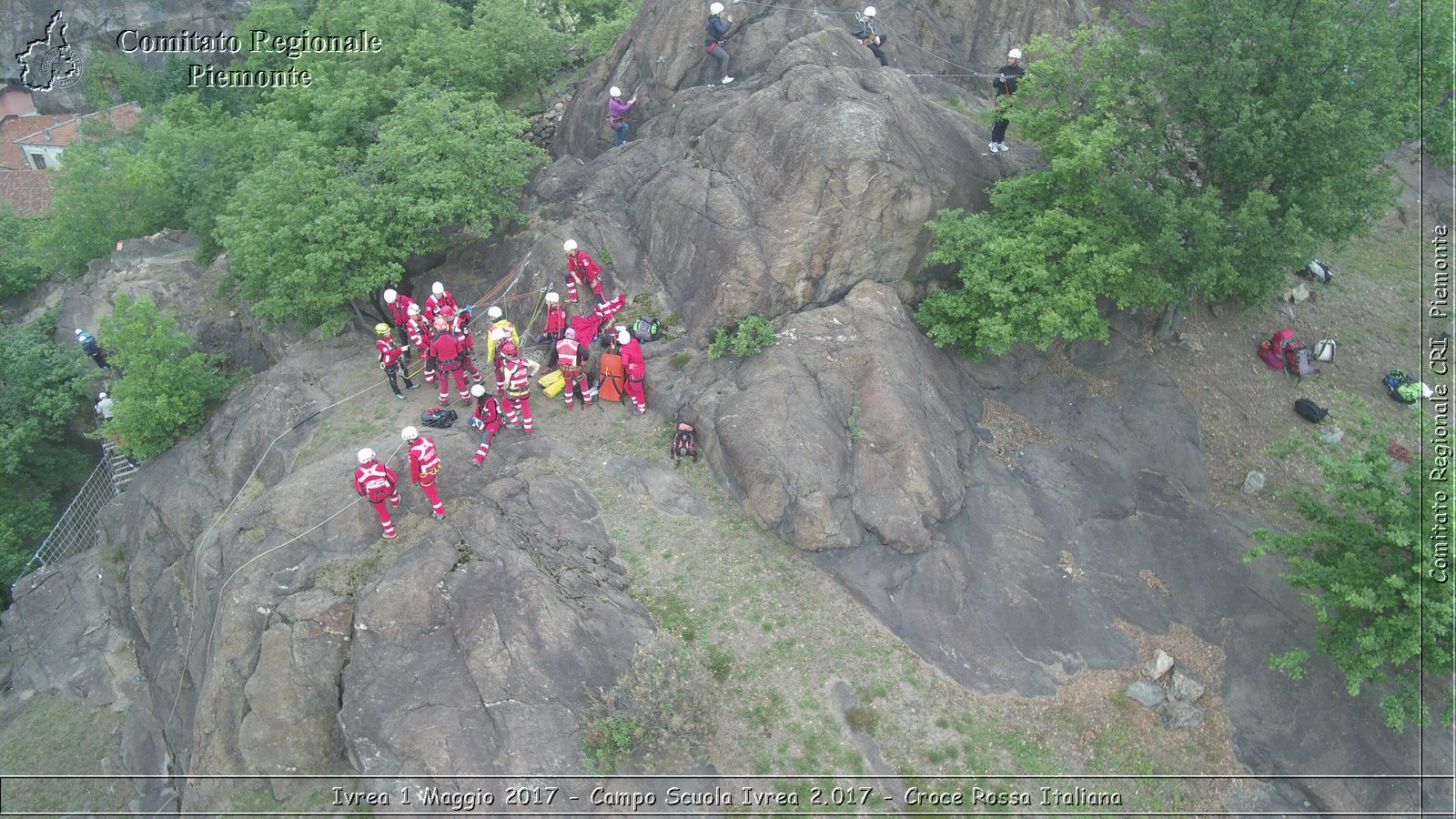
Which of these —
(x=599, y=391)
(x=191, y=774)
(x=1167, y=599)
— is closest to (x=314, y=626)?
(x=191, y=774)

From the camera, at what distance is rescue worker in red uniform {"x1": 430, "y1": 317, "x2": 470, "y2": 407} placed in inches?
762

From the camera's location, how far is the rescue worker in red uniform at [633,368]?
19000 millimetres

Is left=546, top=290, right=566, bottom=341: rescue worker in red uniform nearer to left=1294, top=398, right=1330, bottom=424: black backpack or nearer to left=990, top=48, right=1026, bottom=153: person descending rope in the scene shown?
left=990, top=48, right=1026, bottom=153: person descending rope

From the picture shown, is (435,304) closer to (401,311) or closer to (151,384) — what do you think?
(401,311)

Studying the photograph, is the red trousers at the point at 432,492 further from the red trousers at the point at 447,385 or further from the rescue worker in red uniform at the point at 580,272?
the rescue worker in red uniform at the point at 580,272

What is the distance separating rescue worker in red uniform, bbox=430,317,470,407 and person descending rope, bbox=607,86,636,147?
8.91 m

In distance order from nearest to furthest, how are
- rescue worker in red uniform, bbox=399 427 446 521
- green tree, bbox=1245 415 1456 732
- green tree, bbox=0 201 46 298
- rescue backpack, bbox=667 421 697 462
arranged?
green tree, bbox=1245 415 1456 732
rescue worker in red uniform, bbox=399 427 446 521
rescue backpack, bbox=667 421 697 462
green tree, bbox=0 201 46 298

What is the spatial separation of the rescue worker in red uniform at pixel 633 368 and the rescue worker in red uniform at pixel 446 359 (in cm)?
374

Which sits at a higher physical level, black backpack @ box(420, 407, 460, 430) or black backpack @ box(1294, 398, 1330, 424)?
black backpack @ box(420, 407, 460, 430)

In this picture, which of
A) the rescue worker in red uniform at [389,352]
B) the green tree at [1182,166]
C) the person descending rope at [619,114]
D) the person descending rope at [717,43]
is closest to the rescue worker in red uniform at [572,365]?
the rescue worker in red uniform at [389,352]

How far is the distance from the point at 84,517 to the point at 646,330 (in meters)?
23.7

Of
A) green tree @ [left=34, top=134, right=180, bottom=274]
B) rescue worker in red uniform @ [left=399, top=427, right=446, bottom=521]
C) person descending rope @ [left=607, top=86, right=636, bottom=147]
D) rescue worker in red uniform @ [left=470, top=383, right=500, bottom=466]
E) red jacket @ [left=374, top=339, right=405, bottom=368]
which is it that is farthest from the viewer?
green tree @ [left=34, top=134, right=180, bottom=274]

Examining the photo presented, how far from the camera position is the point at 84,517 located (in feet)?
101

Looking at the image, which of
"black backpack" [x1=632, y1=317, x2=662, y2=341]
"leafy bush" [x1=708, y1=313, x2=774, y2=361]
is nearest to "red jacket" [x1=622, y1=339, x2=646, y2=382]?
"black backpack" [x1=632, y1=317, x2=662, y2=341]
